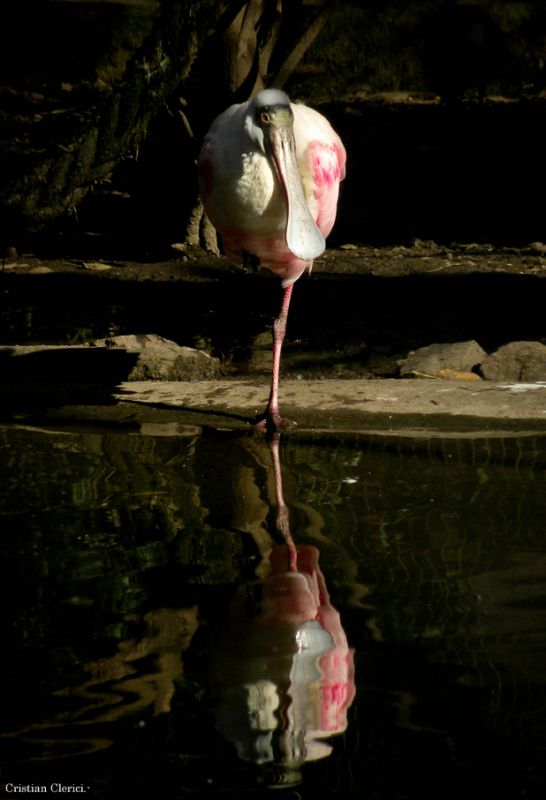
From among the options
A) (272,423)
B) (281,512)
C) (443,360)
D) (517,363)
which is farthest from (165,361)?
(281,512)

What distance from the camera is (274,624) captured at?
3.62m

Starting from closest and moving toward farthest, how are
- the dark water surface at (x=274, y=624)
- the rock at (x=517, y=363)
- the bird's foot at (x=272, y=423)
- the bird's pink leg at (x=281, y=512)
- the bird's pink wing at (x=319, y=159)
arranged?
the dark water surface at (x=274, y=624) → the bird's pink leg at (x=281, y=512) → the bird's foot at (x=272, y=423) → the bird's pink wing at (x=319, y=159) → the rock at (x=517, y=363)

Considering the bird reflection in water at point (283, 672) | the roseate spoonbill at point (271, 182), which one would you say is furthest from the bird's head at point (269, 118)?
the bird reflection in water at point (283, 672)

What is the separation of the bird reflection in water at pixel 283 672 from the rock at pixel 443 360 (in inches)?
116

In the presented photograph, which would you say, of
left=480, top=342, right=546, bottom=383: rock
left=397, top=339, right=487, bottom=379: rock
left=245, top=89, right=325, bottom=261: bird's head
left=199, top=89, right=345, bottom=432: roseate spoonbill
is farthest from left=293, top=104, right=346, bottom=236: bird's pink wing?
left=480, top=342, right=546, bottom=383: rock

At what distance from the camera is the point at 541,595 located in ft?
12.3

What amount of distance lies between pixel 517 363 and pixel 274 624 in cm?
343

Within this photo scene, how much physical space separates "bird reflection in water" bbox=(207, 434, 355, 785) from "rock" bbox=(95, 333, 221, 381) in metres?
2.92

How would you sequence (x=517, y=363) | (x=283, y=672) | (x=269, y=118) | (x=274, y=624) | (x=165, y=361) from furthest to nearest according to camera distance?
(x=165, y=361), (x=517, y=363), (x=269, y=118), (x=274, y=624), (x=283, y=672)

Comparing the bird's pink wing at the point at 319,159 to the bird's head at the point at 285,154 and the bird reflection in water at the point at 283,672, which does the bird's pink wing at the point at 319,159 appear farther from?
the bird reflection in water at the point at 283,672

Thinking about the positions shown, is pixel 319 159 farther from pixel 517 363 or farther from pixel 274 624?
pixel 274 624

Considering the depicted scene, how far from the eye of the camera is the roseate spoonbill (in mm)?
5887

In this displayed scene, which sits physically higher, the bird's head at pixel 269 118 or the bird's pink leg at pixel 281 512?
the bird's head at pixel 269 118

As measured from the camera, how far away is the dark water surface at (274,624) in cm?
289
